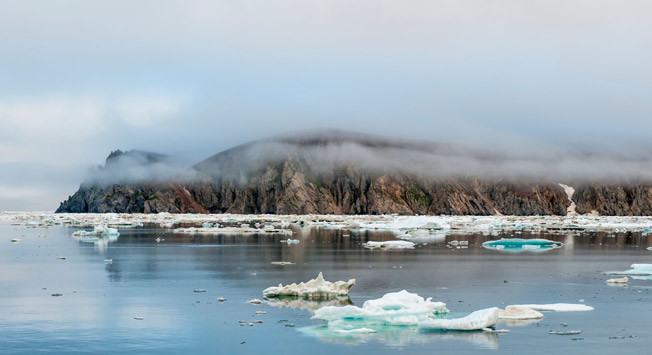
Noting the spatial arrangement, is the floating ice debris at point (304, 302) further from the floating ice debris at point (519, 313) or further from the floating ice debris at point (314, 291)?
the floating ice debris at point (519, 313)

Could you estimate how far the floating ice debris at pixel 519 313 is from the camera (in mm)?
20406

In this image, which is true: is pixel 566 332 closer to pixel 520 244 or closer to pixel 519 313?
pixel 519 313

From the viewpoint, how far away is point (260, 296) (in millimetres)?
25141

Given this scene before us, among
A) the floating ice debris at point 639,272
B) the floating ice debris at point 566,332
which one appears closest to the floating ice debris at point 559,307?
the floating ice debris at point 566,332

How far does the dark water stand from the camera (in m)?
17.3

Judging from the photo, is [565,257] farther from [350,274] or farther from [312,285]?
[312,285]

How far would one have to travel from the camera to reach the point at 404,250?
4856 centimetres

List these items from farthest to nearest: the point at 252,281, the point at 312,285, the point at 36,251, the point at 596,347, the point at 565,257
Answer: the point at 36,251 < the point at 565,257 < the point at 252,281 < the point at 312,285 < the point at 596,347

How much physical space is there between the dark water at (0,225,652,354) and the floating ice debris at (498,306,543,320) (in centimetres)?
54

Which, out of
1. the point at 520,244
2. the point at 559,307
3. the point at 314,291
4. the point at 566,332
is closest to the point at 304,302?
the point at 314,291

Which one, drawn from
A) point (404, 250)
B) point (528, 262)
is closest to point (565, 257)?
point (528, 262)

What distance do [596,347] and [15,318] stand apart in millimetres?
16732

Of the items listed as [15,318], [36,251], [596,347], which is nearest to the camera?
[596,347]

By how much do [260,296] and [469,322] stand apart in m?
9.12
